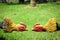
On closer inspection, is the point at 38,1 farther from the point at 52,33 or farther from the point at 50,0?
the point at 52,33

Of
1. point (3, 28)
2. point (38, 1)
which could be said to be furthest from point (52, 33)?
point (38, 1)

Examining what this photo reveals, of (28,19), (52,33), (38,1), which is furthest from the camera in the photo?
(38,1)

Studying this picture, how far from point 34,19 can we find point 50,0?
8047mm

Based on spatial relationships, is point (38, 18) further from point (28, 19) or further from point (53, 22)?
point (53, 22)

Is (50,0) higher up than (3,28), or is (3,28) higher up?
(3,28)

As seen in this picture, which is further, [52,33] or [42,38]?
[52,33]

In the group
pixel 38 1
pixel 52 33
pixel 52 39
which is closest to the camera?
pixel 52 39

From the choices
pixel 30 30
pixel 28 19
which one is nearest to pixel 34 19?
pixel 28 19

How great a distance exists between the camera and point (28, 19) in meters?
9.41

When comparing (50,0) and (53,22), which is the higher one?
(53,22)

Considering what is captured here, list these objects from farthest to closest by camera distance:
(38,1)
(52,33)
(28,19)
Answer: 1. (38,1)
2. (28,19)
3. (52,33)

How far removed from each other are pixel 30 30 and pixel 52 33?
83 cm

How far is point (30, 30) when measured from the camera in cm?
764

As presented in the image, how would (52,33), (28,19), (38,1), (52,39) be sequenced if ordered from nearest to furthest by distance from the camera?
1. (52,39)
2. (52,33)
3. (28,19)
4. (38,1)
